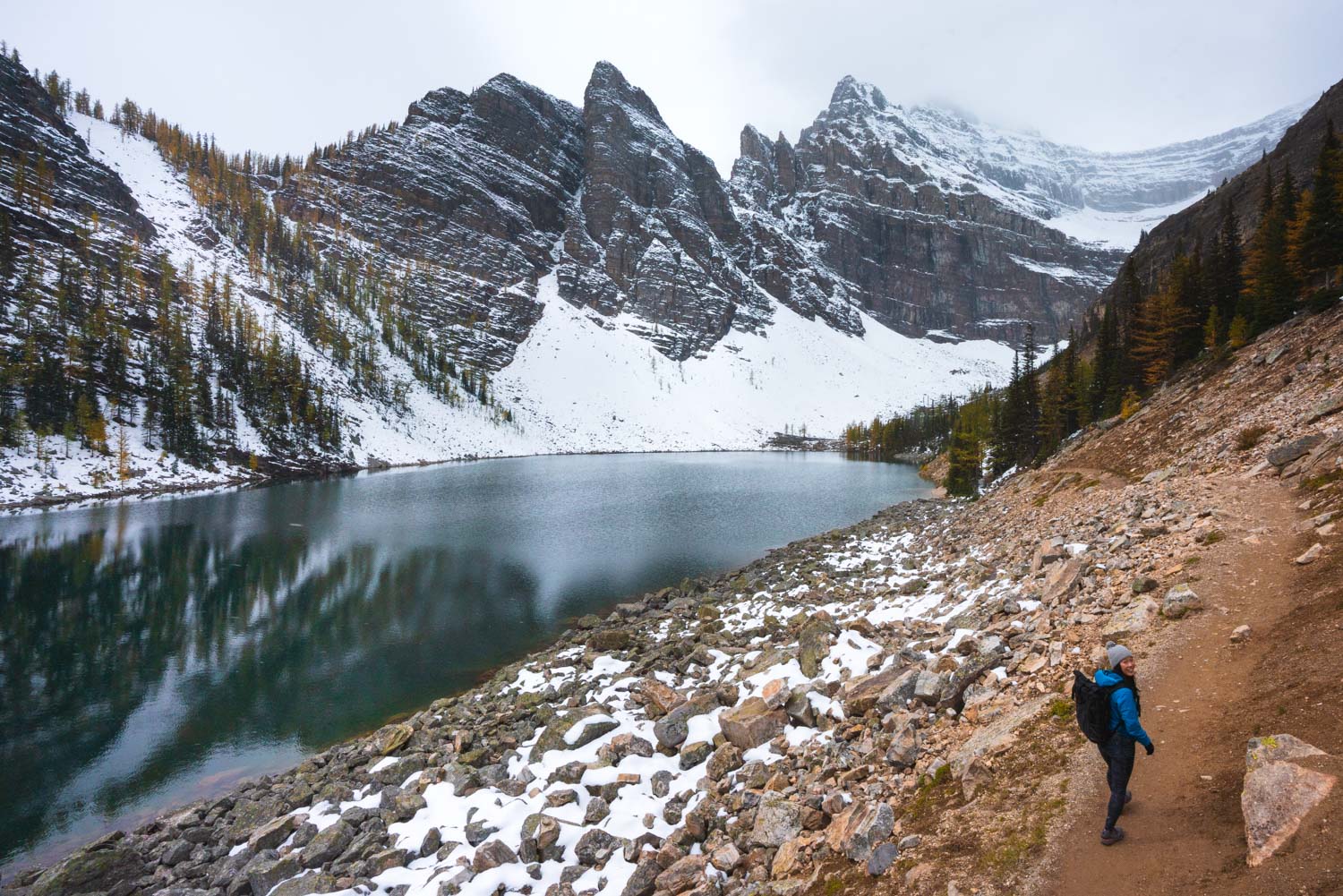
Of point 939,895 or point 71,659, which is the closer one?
point 939,895

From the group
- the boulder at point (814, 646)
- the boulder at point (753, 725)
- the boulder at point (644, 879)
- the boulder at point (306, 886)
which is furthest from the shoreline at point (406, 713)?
the boulder at point (644, 879)

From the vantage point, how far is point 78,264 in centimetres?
10188

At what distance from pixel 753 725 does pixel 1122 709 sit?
19.6 ft

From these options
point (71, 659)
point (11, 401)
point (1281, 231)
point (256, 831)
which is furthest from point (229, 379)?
point (1281, 231)

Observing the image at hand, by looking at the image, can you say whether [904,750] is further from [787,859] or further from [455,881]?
[455,881]

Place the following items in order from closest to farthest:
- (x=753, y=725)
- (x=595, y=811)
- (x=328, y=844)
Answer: (x=595, y=811) → (x=753, y=725) → (x=328, y=844)

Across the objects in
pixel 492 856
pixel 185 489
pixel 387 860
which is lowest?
pixel 185 489

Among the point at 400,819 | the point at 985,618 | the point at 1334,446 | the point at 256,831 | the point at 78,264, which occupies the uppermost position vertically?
the point at 78,264

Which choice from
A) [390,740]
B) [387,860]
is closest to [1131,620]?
[387,860]

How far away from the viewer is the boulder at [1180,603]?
879 centimetres

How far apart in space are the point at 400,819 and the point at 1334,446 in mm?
21303

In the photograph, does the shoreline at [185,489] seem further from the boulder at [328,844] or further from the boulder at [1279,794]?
the boulder at [1279,794]

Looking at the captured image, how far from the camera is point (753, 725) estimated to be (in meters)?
10.3

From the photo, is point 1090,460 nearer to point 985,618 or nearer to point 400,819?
point 985,618
